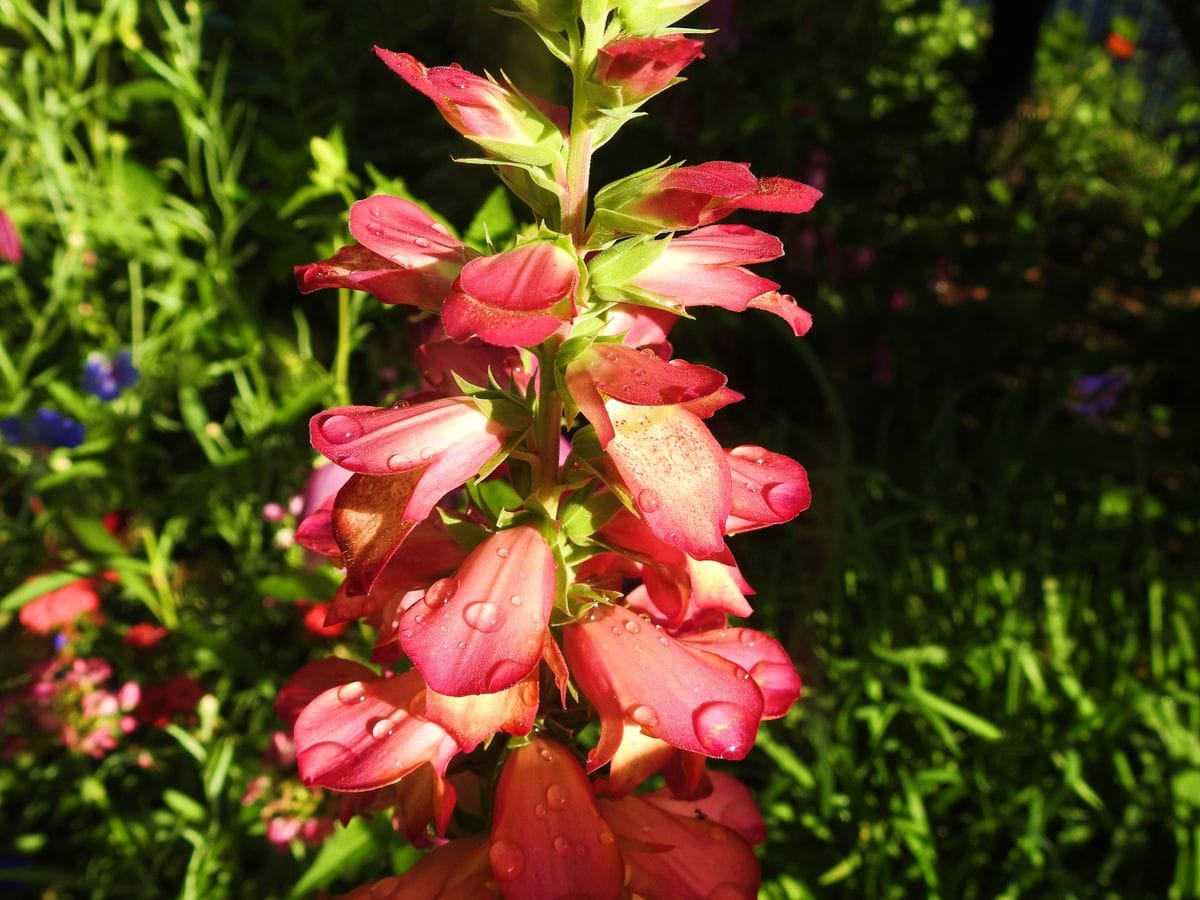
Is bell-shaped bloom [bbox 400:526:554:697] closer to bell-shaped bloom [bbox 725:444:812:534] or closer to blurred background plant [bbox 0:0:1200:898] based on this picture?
bell-shaped bloom [bbox 725:444:812:534]

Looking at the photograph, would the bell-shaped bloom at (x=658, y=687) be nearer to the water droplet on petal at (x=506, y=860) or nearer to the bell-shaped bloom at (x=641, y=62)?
the water droplet on petal at (x=506, y=860)

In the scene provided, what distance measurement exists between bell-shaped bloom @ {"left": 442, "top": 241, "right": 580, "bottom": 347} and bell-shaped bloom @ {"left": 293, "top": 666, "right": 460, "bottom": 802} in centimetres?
22

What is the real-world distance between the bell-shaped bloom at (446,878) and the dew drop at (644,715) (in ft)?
0.49

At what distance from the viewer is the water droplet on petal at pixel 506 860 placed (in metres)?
0.53

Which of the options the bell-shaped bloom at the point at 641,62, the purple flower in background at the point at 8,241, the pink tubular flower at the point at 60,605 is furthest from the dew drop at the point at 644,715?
the purple flower in background at the point at 8,241

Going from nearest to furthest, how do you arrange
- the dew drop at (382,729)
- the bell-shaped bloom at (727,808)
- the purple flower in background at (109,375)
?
the dew drop at (382,729) → the bell-shaped bloom at (727,808) → the purple flower in background at (109,375)

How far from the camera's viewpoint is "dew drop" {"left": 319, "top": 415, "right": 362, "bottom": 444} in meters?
0.50

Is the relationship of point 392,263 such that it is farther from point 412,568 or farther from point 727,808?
point 727,808

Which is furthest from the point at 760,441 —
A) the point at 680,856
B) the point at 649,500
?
the point at 649,500

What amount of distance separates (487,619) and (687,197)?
23 centimetres

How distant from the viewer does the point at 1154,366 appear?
204 centimetres

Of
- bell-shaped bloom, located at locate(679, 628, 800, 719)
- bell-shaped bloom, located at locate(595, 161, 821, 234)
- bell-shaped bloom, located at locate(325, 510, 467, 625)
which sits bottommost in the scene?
bell-shaped bloom, located at locate(679, 628, 800, 719)

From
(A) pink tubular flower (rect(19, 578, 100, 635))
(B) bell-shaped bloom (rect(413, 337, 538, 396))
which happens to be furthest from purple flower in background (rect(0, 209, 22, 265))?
(B) bell-shaped bloom (rect(413, 337, 538, 396))

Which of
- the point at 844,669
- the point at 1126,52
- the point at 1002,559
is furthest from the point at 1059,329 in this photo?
the point at 1126,52
